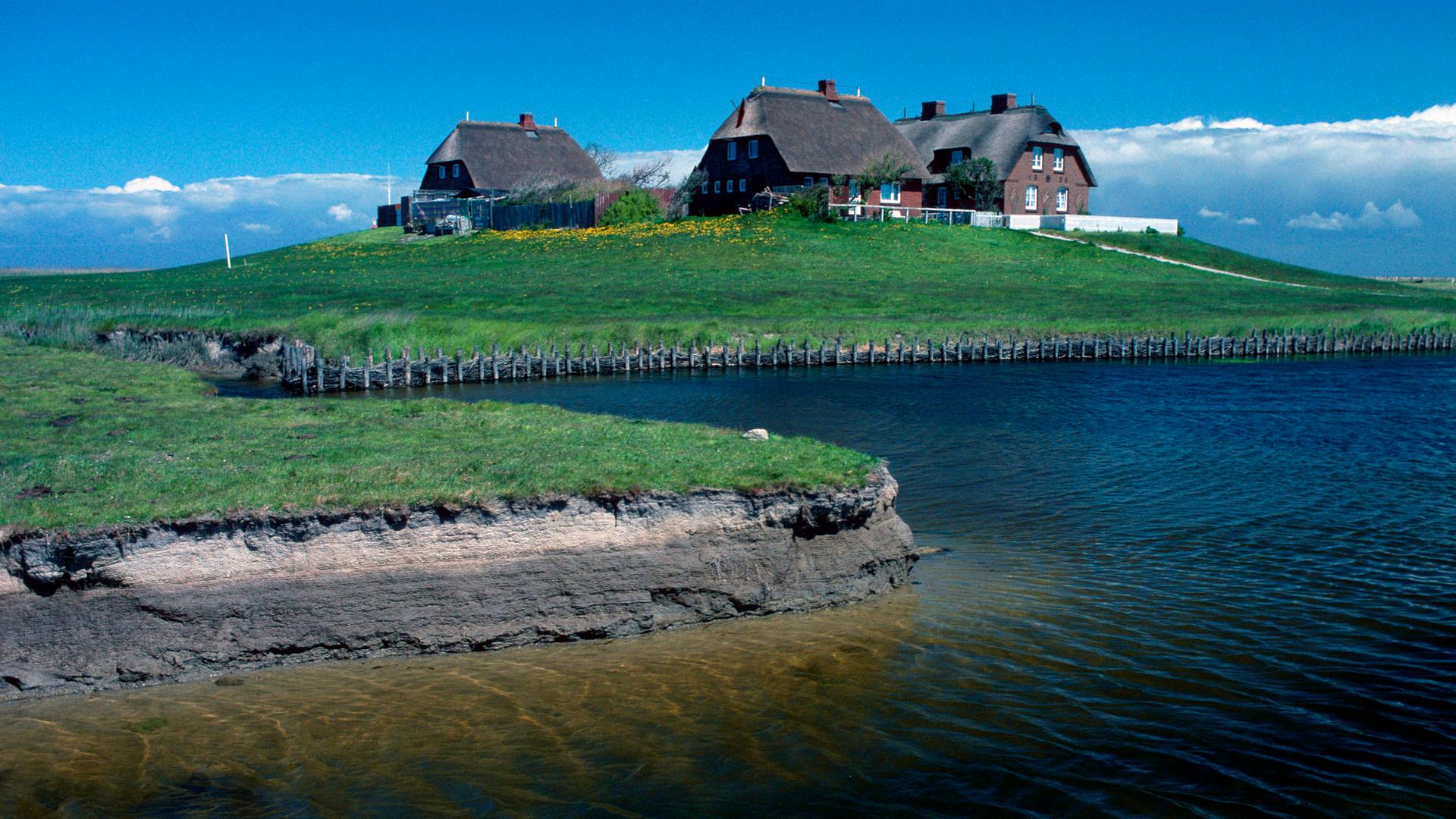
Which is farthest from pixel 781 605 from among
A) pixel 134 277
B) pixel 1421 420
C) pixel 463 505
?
pixel 134 277

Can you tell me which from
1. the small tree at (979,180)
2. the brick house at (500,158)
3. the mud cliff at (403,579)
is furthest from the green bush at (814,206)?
the mud cliff at (403,579)

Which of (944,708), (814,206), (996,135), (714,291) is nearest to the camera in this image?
(944,708)

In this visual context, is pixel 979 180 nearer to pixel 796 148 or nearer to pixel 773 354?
pixel 796 148

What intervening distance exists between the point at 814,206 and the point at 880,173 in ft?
24.8

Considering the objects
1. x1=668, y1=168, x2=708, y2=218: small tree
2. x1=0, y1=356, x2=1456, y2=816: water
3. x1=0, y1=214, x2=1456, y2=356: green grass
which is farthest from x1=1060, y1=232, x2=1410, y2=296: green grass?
x1=0, y1=356, x2=1456, y2=816: water

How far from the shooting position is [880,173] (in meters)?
73.4

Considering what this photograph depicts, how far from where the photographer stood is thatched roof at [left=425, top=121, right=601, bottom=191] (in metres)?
84.4

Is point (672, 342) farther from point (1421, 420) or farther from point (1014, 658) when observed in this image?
point (1014, 658)

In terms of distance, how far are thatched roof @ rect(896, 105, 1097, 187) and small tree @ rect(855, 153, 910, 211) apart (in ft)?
30.5

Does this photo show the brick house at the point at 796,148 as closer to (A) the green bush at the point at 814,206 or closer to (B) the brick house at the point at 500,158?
(A) the green bush at the point at 814,206

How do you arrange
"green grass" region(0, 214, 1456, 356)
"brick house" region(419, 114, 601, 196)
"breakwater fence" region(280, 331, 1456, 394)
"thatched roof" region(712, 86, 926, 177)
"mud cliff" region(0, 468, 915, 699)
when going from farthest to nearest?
1. "brick house" region(419, 114, 601, 196)
2. "thatched roof" region(712, 86, 926, 177)
3. "green grass" region(0, 214, 1456, 356)
4. "breakwater fence" region(280, 331, 1456, 394)
5. "mud cliff" region(0, 468, 915, 699)

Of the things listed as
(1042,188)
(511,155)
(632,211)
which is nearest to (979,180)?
(1042,188)

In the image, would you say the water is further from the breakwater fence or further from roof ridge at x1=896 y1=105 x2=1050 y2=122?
roof ridge at x1=896 y1=105 x2=1050 y2=122

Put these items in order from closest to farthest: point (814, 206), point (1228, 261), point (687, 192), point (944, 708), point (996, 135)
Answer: point (944, 708) < point (814, 206) < point (1228, 261) < point (687, 192) < point (996, 135)
